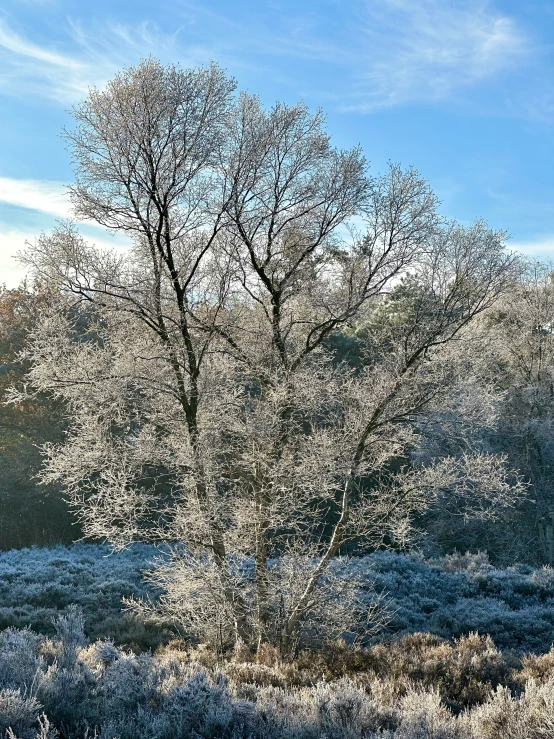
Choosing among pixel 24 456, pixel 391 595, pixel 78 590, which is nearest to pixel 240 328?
→ pixel 391 595

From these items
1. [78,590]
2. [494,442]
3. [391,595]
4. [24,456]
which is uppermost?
[494,442]

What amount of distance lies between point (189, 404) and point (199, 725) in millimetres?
5482

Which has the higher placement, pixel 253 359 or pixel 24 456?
pixel 253 359

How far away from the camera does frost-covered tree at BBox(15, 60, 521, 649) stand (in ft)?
30.2

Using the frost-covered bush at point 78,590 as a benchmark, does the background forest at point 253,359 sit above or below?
above

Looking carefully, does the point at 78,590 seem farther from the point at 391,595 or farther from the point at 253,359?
the point at 253,359

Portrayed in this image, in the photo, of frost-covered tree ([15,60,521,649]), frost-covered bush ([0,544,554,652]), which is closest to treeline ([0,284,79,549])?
frost-covered bush ([0,544,554,652])

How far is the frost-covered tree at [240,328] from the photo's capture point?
363 inches

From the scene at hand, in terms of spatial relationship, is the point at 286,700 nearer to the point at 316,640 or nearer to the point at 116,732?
the point at 116,732

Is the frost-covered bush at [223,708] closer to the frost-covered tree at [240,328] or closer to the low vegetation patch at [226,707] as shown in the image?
the low vegetation patch at [226,707]

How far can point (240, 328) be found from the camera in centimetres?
1010

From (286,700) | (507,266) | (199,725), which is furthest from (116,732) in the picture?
(507,266)

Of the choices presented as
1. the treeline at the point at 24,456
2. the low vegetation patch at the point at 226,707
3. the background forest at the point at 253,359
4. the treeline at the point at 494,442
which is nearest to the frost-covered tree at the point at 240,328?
the background forest at the point at 253,359

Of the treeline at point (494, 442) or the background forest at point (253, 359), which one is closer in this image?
the background forest at point (253, 359)
